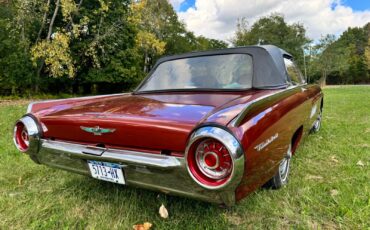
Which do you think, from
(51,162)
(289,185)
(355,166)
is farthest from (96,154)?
(355,166)

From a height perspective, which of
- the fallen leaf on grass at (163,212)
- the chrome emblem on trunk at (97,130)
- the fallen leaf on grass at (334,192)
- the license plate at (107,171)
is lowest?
the fallen leaf on grass at (334,192)

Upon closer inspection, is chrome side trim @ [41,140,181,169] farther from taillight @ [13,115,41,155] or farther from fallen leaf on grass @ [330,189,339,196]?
fallen leaf on grass @ [330,189,339,196]

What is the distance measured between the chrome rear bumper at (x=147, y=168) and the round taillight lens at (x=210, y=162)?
5 cm

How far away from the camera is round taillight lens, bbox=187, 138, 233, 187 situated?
5.28 ft

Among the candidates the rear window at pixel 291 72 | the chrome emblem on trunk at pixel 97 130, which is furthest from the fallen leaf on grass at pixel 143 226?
the rear window at pixel 291 72

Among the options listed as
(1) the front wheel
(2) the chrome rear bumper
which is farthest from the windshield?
(2) the chrome rear bumper

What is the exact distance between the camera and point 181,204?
2.45 meters

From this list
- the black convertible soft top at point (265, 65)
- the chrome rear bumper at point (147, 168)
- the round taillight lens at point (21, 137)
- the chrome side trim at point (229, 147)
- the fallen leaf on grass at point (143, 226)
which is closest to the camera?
the chrome side trim at point (229, 147)

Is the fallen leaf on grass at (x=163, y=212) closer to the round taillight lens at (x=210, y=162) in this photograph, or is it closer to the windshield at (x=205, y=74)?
the round taillight lens at (x=210, y=162)

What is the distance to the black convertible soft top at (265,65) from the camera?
2729 mm

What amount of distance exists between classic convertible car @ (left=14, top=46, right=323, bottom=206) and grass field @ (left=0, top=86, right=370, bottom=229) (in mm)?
335

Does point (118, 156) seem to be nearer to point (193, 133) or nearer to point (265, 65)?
point (193, 133)

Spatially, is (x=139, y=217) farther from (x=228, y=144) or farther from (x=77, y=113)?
(x=228, y=144)

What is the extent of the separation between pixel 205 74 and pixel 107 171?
4.65ft
